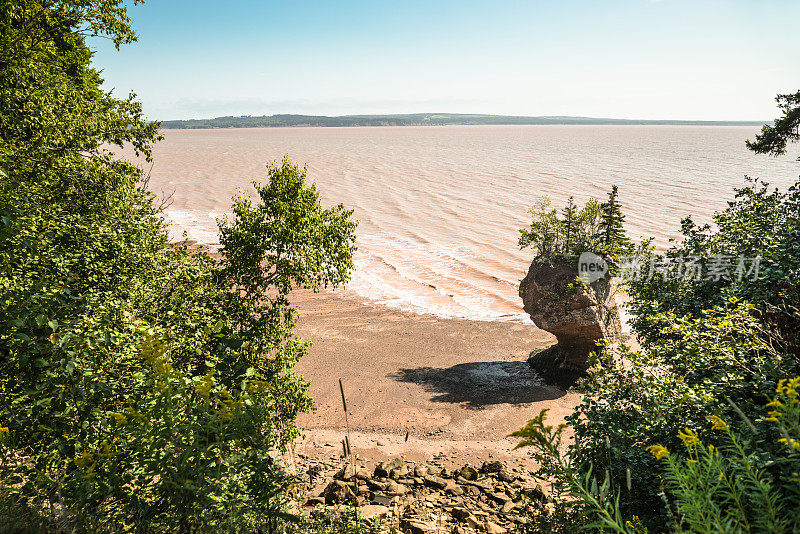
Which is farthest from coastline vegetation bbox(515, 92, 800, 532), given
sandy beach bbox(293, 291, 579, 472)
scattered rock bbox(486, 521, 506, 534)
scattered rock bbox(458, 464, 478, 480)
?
sandy beach bbox(293, 291, 579, 472)

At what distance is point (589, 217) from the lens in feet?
63.7

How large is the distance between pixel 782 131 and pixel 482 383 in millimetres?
14889

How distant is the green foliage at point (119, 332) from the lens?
468 centimetres

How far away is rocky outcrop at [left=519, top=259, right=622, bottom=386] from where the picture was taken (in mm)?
18500

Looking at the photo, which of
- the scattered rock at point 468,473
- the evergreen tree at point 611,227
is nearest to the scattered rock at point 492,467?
the scattered rock at point 468,473

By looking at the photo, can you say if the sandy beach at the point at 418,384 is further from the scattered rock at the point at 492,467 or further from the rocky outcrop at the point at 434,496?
the rocky outcrop at the point at 434,496

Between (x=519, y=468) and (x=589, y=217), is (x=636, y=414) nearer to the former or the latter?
(x=519, y=468)

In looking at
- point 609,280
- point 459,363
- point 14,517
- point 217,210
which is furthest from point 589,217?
point 217,210

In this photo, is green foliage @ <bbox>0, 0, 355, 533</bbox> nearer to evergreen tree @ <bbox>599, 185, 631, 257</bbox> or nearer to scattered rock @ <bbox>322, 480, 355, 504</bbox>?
scattered rock @ <bbox>322, 480, 355, 504</bbox>

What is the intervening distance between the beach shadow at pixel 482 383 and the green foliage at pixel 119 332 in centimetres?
976

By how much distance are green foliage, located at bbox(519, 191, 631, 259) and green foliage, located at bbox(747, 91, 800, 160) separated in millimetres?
5317

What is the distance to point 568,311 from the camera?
61.4 feet

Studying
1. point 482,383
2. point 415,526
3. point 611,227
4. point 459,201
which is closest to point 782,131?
point 611,227

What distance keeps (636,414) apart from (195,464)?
22.1 feet
